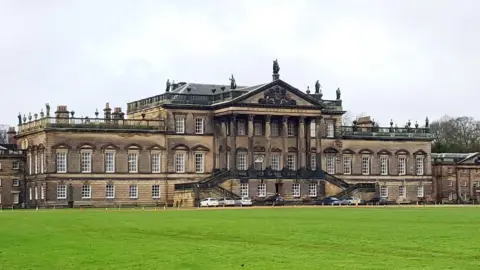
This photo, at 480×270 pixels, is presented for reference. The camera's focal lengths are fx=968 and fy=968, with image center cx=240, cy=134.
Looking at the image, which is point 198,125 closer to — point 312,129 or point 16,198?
point 312,129

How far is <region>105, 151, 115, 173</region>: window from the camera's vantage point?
91.6 m

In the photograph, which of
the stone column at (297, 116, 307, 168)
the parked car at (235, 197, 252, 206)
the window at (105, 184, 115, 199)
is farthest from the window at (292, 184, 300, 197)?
the window at (105, 184, 115, 199)

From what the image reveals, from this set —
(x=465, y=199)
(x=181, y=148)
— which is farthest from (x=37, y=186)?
(x=465, y=199)

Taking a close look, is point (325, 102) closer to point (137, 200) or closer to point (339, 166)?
point (339, 166)

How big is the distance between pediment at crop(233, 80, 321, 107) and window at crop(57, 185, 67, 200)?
1852 cm

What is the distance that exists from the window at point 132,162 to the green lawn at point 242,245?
45237 mm

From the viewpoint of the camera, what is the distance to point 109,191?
91500mm

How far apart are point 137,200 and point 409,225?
51794mm

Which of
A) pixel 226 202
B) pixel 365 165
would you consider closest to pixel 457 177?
pixel 365 165

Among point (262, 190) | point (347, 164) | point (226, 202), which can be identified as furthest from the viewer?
point (347, 164)

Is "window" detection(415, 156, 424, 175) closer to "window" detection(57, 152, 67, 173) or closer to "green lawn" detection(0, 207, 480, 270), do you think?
"window" detection(57, 152, 67, 173)

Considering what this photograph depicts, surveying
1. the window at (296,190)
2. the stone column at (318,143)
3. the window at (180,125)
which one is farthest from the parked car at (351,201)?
the window at (180,125)

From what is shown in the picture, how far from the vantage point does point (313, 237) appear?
36594 millimetres

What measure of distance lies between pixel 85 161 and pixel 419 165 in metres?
39.6
